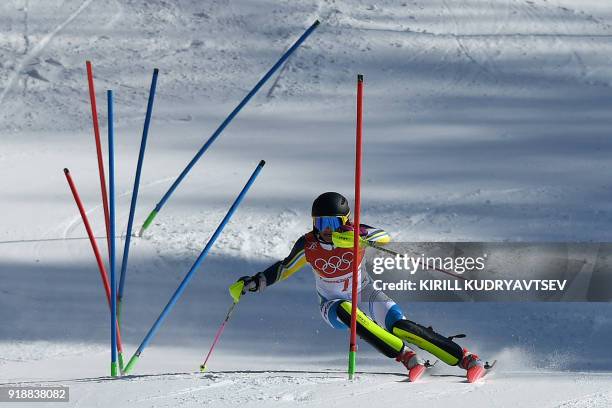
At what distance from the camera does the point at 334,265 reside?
6.61m

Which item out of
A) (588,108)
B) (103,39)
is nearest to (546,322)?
(588,108)

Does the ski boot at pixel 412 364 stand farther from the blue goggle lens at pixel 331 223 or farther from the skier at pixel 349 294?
the blue goggle lens at pixel 331 223

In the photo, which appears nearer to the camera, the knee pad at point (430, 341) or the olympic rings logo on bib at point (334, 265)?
the knee pad at point (430, 341)

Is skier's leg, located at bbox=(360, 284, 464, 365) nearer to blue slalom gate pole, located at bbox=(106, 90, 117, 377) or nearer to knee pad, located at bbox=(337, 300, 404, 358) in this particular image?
knee pad, located at bbox=(337, 300, 404, 358)

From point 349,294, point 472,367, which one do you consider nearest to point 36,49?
point 349,294

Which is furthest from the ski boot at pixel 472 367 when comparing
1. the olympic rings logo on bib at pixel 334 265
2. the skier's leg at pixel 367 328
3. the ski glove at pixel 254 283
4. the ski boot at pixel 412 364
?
the ski glove at pixel 254 283

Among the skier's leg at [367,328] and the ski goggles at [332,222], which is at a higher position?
the ski goggles at [332,222]

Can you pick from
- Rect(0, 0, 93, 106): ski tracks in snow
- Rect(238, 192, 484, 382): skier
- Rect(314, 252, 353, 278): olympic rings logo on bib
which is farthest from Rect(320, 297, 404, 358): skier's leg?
Rect(0, 0, 93, 106): ski tracks in snow

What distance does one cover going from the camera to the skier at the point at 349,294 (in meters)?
6.47

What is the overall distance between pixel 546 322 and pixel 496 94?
5.18 meters

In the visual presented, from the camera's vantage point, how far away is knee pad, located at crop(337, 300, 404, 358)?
21.2ft

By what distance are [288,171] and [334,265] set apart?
540cm

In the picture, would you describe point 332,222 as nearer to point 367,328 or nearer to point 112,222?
point 367,328

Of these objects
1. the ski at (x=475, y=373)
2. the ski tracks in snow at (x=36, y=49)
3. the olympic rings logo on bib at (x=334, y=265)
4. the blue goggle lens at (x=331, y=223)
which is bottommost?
the ski at (x=475, y=373)
